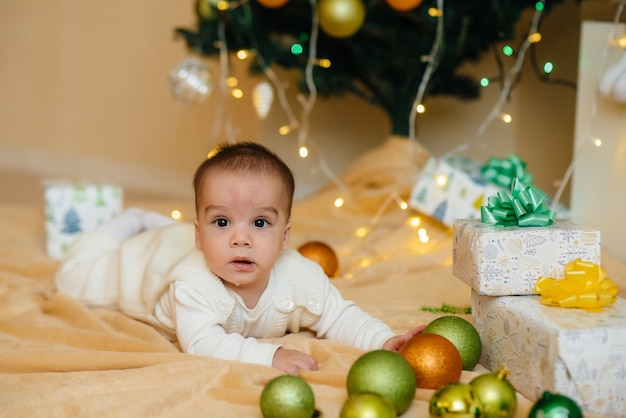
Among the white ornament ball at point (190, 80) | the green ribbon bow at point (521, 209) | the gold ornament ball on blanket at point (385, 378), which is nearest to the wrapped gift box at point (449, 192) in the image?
the white ornament ball at point (190, 80)

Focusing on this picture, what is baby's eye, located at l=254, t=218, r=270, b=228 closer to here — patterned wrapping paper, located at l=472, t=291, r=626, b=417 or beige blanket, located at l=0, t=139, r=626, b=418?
beige blanket, located at l=0, t=139, r=626, b=418

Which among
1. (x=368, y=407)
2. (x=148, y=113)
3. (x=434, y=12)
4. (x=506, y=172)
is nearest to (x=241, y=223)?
(x=368, y=407)

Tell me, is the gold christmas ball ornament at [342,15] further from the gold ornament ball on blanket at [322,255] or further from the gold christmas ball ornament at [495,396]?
the gold christmas ball ornament at [495,396]

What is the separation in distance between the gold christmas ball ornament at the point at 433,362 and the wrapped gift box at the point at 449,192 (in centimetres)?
106

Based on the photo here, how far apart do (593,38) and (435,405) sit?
142cm

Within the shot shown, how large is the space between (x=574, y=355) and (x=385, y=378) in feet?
0.82

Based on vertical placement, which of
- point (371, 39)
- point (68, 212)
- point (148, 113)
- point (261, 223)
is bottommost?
point (68, 212)

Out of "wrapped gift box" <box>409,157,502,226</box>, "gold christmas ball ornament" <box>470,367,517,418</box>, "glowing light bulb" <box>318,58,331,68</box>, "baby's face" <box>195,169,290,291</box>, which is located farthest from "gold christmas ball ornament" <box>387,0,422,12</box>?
"gold christmas ball ornament" <box>470,367,517,418</box>

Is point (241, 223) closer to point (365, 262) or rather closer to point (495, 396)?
point (495, 396)

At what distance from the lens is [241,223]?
1.22 m

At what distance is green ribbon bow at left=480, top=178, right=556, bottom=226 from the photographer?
120 centimetres

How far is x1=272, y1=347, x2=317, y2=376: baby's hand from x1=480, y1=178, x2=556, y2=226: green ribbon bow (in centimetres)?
37

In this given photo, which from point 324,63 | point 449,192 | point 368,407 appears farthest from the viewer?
point 324,63

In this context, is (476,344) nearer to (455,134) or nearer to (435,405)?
(435,405)
